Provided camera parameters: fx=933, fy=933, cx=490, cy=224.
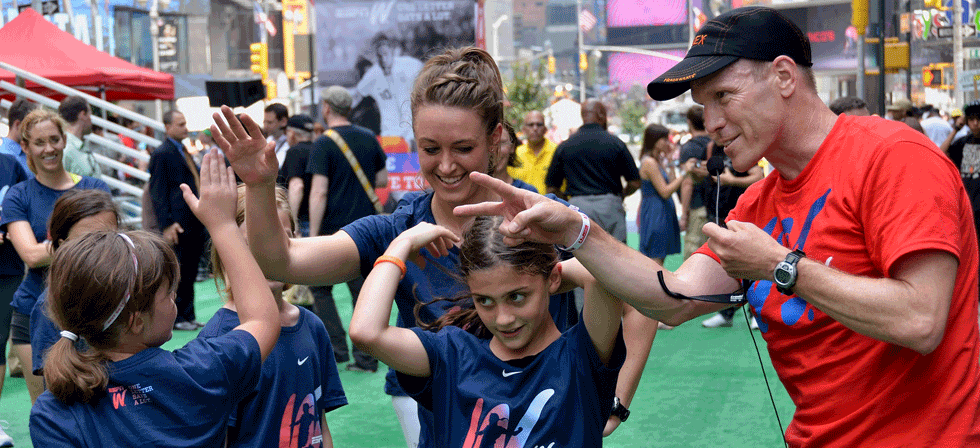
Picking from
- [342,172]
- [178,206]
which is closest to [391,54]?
[178,206]

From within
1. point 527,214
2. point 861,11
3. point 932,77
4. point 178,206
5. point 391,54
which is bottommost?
point 178,206

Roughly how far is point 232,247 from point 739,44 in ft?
4.60

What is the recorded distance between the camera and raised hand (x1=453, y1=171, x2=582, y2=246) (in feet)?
7.13

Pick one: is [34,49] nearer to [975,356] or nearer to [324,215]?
[324,215]

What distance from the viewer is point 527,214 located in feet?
7.05

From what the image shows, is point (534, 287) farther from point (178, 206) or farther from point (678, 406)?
point (178, 206)

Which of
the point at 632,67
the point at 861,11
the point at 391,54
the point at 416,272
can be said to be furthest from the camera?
the point at 632,67

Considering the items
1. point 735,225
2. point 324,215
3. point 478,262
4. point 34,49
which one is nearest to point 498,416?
point 478,262

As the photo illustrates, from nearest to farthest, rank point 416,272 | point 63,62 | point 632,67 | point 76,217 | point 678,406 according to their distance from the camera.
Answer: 1. point 416,272
2. point 76,217
3. point 678,406
4. point 63,62
5. point 632,67

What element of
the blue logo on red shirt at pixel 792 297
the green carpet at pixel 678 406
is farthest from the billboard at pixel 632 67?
the blue logo on red shirt at pixel 792 297

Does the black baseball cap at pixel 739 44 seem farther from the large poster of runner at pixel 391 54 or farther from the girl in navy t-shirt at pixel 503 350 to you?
the large poster of runner at pixel 391 54

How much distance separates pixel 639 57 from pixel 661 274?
88996 mm

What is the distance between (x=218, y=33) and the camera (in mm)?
43750

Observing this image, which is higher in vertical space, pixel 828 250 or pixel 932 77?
pixel 932 77
